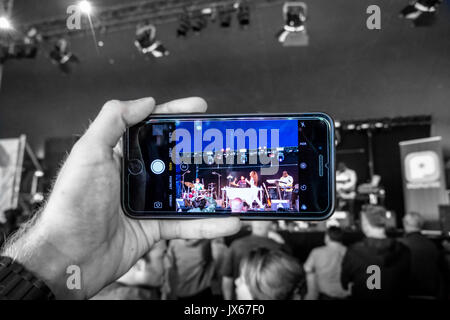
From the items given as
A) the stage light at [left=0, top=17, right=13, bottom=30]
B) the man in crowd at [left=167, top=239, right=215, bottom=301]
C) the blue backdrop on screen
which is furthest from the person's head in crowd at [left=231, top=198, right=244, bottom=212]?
the stage light at [left=0, top=17, right=13, bottom=30]

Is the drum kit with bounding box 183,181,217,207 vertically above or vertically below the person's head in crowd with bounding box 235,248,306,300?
above

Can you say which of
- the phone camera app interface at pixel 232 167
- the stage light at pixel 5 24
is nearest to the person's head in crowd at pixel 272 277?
the phone camera app interface at pixel 232 167

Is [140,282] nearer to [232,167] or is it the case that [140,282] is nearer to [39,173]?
[232,167]

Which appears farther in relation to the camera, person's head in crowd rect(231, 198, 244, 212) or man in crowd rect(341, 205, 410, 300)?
man in crowd rect(341, 205, 410, 300)

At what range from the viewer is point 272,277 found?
115 cm

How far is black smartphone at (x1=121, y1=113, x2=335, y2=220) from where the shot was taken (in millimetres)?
695

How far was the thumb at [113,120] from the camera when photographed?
624 millimetres

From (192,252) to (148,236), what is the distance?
1.43m

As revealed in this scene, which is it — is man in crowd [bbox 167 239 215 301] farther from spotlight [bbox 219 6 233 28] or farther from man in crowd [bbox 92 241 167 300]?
spotlight [bbox 219 6 233 28]

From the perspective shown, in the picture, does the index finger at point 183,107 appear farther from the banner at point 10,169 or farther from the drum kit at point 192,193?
the banner at point 10,169

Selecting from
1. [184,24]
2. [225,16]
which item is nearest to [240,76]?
[225,16]

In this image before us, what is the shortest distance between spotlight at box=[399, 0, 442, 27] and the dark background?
1.56ft

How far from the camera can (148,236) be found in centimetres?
73
